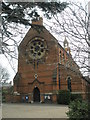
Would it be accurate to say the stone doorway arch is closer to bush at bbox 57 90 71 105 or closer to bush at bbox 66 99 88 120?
bush at bbox 57 90 71 105

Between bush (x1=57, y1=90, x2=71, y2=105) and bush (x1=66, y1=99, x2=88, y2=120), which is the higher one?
bush (x1=66, y1=99, x2=88, y2=120)

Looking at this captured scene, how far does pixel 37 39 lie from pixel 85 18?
26036 mm

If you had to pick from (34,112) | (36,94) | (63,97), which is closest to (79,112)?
(34,112)

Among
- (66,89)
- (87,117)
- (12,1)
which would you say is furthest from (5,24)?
(66,89)

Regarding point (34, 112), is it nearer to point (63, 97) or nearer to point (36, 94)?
point (63, 97)

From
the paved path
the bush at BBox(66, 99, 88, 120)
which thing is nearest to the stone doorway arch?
the paved path

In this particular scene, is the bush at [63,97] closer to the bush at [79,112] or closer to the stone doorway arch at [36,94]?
the stone doorway arch at [36,94]

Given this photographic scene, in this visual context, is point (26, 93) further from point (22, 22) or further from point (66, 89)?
point (22, 22)

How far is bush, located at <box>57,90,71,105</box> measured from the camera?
25.8 m

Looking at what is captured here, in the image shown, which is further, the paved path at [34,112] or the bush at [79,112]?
the paved path at [34,112]

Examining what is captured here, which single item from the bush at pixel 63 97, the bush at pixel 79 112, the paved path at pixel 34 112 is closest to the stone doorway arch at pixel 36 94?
the bush at pixel 63 97

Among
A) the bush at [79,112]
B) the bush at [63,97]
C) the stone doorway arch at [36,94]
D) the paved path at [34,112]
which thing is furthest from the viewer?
the stone doorway arch at [36,94]

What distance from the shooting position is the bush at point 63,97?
25806 mm

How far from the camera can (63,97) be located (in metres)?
26.1
